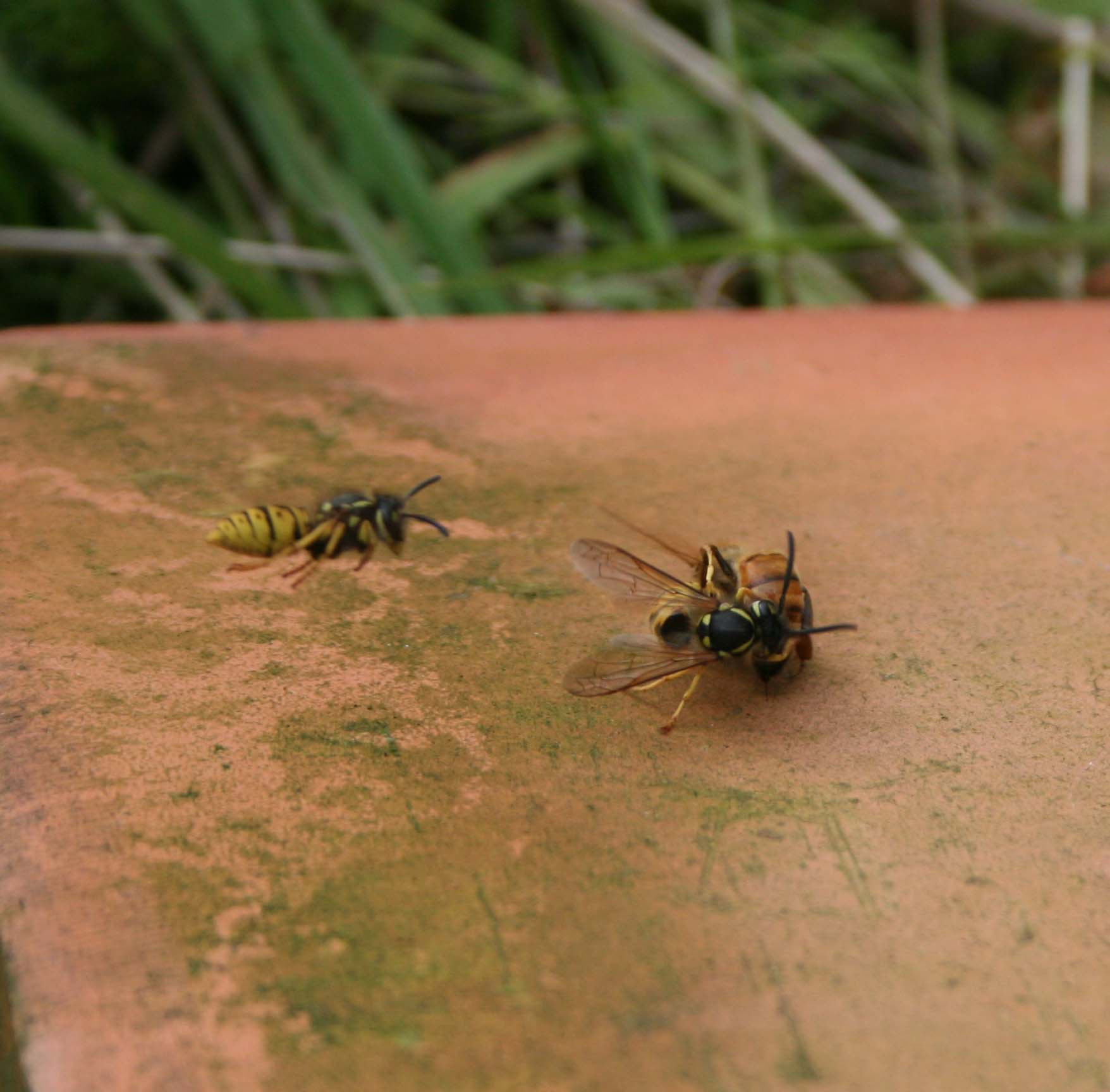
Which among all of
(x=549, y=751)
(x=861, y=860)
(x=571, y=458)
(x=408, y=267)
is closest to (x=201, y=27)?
(x=408, y=267)

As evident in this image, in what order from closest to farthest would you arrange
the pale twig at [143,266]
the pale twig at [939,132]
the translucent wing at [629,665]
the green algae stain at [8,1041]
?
the green algae stain at [8,1041] < the translucent wing at [629,665] < the pale twig at [143,266] < the pale twig at [939,132]

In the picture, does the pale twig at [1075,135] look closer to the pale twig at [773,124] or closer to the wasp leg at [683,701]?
the pale twig at [773,124]

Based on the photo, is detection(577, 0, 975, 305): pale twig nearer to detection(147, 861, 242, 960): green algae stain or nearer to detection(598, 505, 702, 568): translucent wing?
detection(598, 505, 702, 568): translucent wing

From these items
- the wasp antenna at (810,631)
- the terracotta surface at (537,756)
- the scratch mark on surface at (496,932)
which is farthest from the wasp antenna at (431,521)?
the scratch mark on surface at (496,932)

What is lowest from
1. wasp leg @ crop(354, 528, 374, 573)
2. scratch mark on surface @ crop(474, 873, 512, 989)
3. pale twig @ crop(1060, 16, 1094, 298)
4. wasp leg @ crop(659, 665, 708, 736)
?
pale twig @ crop(1060, 16, 1094, 298)

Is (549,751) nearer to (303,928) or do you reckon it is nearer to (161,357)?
(303,928)

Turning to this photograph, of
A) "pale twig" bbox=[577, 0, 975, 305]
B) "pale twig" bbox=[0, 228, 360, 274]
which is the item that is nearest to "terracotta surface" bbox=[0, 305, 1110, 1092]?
"pale twig" bbox=[0, 228, 360, 274]
